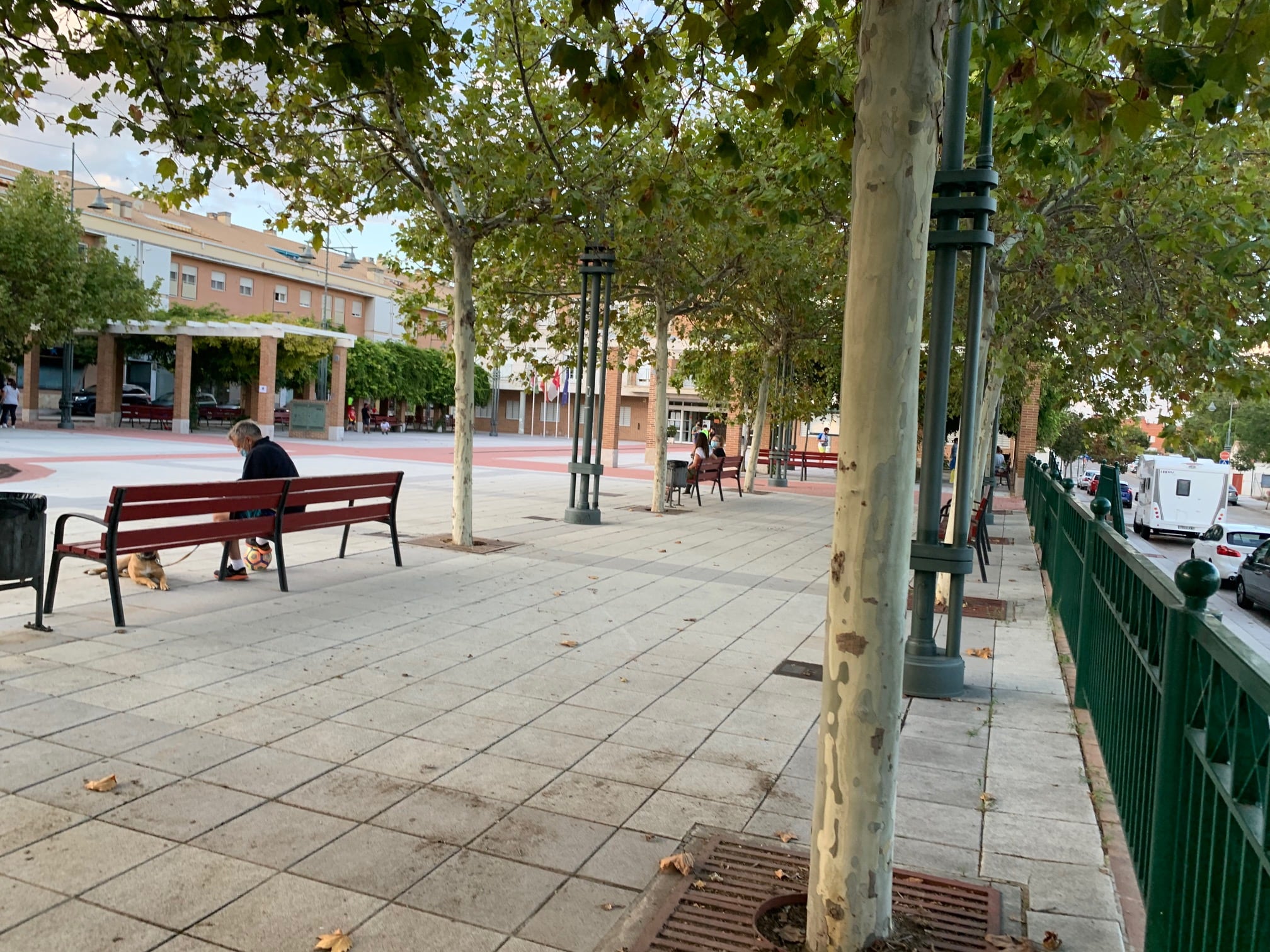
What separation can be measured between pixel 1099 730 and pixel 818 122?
328 cm

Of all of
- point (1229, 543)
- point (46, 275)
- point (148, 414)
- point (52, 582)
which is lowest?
point (1229, 543)

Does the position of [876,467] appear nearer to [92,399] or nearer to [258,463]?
[258,463]

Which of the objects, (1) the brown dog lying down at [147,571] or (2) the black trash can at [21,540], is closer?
(2) the black trash can at [21,540]

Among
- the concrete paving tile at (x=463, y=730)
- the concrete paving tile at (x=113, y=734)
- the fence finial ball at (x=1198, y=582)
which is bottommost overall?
the concrete paving tile at (x=463, y=730)

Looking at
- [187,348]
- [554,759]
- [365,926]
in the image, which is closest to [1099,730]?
[554,759]

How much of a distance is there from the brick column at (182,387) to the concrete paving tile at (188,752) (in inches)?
1411

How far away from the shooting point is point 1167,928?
2.79 m

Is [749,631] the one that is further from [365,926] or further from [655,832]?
[365,926]

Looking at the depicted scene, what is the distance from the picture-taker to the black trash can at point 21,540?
623 centimetres

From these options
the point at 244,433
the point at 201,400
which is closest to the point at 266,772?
the point at 244,433

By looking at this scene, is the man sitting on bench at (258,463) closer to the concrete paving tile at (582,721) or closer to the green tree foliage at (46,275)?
the concrete paving tile at (582,721)

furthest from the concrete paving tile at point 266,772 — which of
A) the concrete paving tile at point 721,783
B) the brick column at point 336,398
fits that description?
the brick column at point 336,398

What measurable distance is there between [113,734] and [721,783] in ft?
9.09

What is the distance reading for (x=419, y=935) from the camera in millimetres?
3201
